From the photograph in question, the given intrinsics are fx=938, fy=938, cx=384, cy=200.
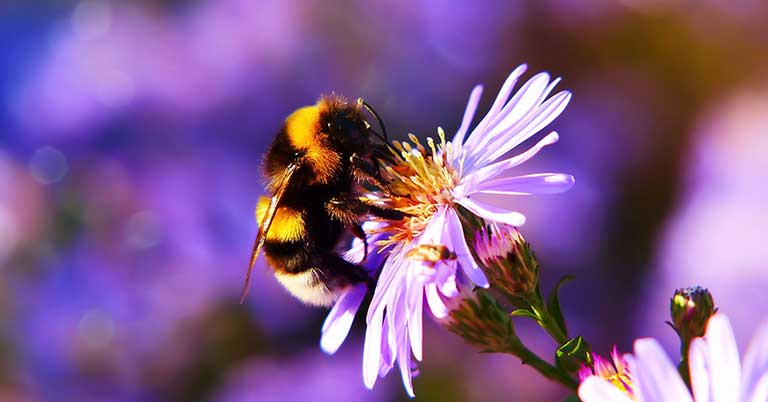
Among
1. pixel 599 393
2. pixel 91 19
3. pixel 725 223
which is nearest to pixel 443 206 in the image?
pixel 599 393

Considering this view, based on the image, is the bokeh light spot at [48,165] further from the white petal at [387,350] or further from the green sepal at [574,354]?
the green sepal at [574,354]

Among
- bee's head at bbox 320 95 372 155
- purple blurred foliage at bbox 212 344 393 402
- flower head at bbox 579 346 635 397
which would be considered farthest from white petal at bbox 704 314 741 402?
purple blurred foliage at bbox 212 344 393 402

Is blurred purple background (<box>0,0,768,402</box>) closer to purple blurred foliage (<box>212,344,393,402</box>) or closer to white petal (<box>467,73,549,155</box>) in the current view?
purple blurred foliage (<box>212,344,393,402</box>)

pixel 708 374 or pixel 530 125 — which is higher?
pixel 530 125

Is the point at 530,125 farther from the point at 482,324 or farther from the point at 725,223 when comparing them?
the point at 725,223

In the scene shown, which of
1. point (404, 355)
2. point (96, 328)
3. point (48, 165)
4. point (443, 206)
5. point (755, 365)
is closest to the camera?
point (755, 365)

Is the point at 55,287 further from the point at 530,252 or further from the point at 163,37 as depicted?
the point at 530,252

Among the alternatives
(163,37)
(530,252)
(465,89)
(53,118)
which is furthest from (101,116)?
(530,252)
